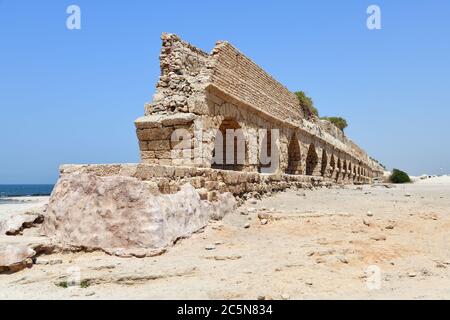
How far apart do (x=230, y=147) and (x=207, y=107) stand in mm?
2496

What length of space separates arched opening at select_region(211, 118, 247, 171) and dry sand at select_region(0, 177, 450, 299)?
5.70 m

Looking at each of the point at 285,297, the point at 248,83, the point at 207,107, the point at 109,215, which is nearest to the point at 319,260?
the point at 285,297

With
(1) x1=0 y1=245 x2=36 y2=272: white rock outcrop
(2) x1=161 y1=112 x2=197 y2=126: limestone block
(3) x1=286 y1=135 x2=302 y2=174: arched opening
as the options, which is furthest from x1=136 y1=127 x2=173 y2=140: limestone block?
(3) x1=286 y1=135 x2=302 y2=174: arched opening

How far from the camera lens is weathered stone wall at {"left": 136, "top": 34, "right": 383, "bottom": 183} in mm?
9281

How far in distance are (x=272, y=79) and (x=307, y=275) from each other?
11.9 m

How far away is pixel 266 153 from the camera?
14.6 m

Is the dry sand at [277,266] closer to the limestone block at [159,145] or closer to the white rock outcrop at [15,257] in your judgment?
the white rock outcrop at [15,257]

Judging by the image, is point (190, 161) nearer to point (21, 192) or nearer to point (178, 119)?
point (178, 119)

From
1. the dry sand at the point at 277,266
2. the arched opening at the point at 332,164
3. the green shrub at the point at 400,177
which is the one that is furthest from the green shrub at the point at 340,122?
the dry sand at the point at 277,266

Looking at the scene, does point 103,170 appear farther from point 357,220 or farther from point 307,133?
point 307,133

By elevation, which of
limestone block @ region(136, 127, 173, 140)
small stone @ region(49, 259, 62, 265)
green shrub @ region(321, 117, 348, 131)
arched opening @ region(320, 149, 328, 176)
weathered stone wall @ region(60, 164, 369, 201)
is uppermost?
green shrub @ region(321, 117, 348, 131)

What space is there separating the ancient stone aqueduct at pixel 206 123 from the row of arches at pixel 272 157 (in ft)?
0.15

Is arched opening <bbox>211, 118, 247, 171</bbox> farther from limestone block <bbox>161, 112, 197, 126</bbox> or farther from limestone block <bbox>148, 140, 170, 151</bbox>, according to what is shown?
limestone block <bbox>148, 140, 170, 151</bbox>
